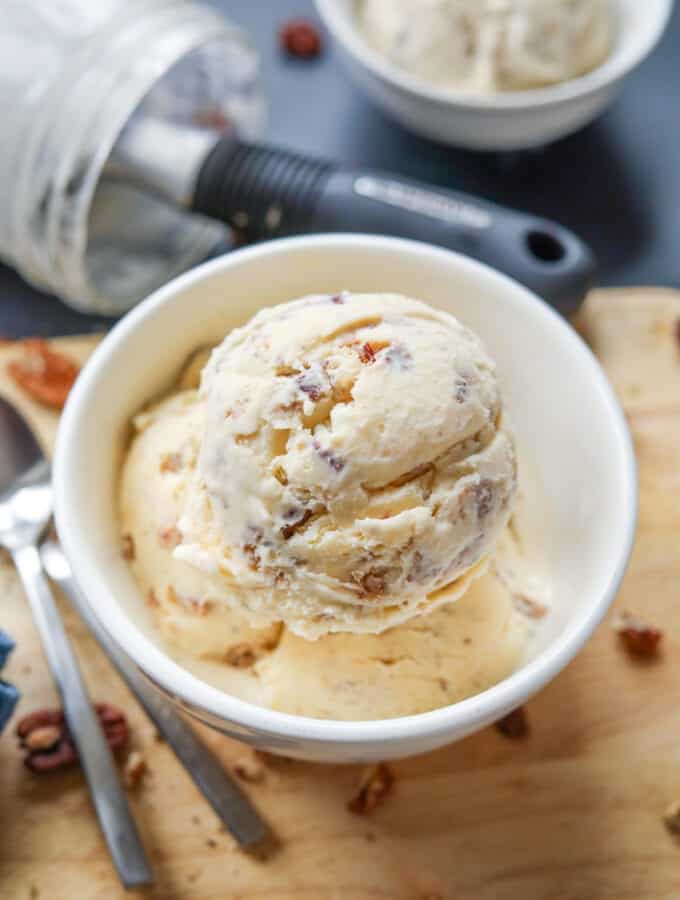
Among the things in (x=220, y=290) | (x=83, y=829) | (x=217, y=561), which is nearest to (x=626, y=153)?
(x=220, y=290)

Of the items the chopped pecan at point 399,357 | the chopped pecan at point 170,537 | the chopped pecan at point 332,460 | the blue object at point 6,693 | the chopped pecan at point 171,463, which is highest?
the chopped pecan at point 399,357

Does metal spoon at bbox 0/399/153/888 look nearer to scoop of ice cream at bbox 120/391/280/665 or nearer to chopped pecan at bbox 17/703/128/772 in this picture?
chopped pecan at bbox 17/703/128/772

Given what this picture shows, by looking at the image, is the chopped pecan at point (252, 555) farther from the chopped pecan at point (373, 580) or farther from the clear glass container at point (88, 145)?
the clear glass container at point (88, 145)

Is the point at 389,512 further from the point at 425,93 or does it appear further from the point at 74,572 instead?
the point at 425,93

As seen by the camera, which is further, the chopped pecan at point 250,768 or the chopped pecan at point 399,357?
the chopped pecan at point 250,768

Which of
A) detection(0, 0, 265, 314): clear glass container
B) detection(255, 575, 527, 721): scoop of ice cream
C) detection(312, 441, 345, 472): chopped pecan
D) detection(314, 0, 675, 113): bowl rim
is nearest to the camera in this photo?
detection(312, 441, 345, 472): chopped pecan

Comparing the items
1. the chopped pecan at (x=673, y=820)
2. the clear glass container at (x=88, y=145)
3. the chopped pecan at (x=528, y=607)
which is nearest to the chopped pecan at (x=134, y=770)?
the chopped pecan at (x=528, y=607)

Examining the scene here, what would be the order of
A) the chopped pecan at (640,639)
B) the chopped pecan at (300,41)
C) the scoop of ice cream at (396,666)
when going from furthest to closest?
the chopped pecan at (300,41) → the chopped pecan at (640,639) → the scoop of ice cream at (396,666)

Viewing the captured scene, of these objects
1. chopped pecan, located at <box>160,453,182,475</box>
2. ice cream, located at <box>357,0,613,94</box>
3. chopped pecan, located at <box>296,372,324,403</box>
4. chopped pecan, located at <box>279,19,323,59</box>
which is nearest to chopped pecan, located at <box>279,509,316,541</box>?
chopped pecan, located at <box>296,372,324,403</box>
